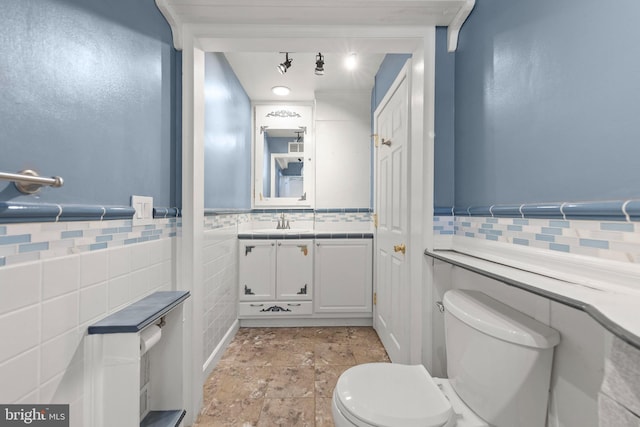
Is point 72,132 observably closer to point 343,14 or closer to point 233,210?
point 343,14

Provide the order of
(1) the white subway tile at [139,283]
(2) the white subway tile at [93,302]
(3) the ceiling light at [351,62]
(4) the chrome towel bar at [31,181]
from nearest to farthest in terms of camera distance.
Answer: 1. (4) the chrome towel bar at [31,181]
2. (2) the white subway tile at [93,302]
3. (1) the white subway tile at [139,283]
4. (3) the ceiling light at [351,62]

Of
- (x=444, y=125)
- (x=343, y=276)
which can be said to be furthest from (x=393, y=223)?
(x=343, y=276)

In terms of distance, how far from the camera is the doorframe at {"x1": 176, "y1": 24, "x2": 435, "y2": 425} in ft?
4.44

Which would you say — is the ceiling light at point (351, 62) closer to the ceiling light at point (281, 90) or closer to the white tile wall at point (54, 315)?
the ceiling light at point (281, 90)

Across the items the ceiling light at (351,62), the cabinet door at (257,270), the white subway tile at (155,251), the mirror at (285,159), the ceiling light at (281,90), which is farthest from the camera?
the mirror at (285,159)

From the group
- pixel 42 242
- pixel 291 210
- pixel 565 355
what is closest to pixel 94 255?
pixel 42 242

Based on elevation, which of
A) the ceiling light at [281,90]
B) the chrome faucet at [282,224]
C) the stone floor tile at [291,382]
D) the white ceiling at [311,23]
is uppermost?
the ceiling light at [281,90]

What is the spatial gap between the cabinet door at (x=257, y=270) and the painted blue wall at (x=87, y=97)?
4.10ft

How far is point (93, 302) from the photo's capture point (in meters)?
0.87

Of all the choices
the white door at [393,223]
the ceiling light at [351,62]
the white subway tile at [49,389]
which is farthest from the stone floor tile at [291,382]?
the ceiling light at [351,62]

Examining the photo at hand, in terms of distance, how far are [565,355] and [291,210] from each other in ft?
8.35

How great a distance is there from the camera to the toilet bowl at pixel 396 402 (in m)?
0.80

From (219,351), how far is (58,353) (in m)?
1.37

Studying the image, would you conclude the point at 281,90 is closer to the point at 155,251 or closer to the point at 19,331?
the point at 155,251
